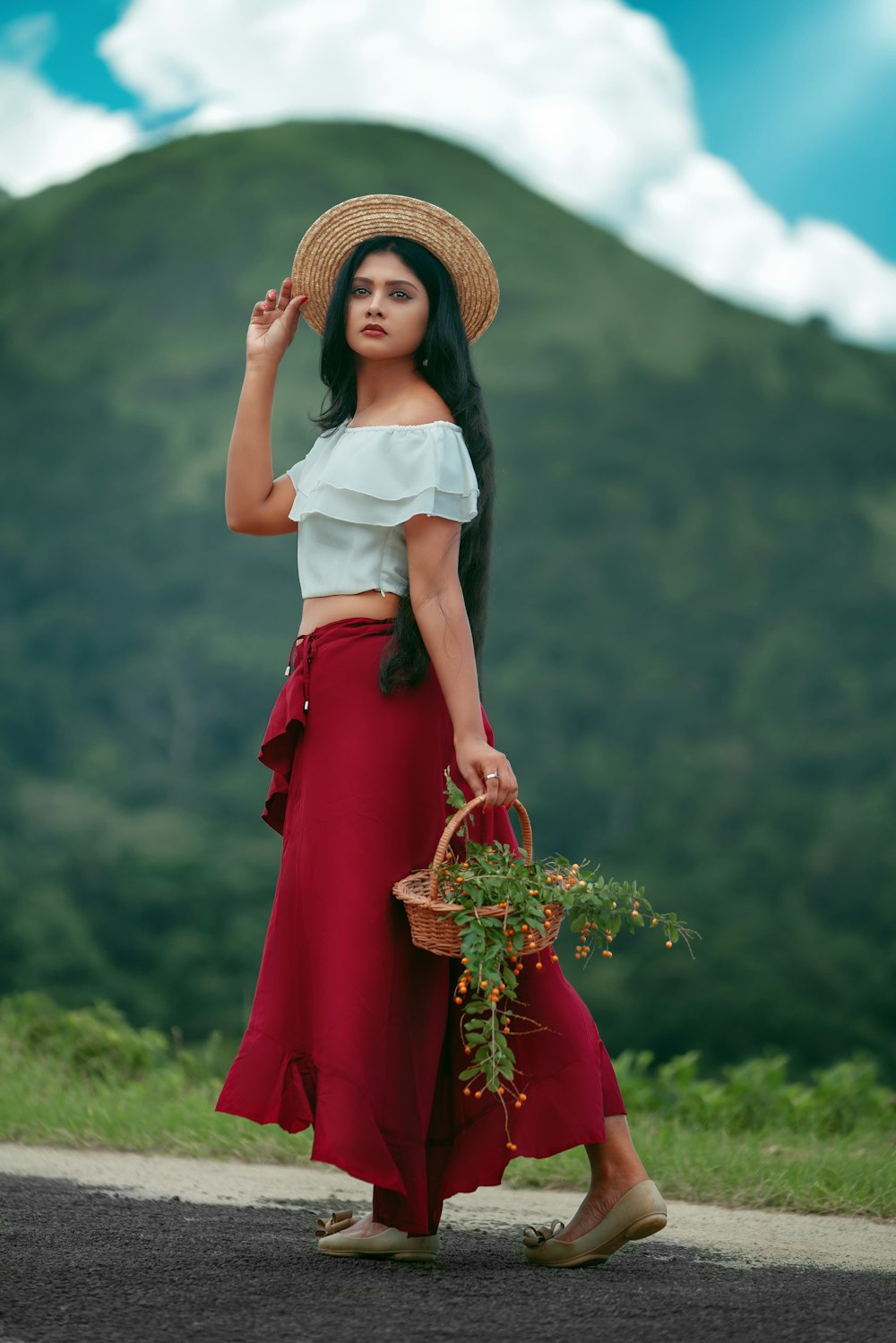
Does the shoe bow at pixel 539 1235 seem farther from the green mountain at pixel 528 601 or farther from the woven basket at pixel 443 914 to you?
the green mountain at pixel 528 601

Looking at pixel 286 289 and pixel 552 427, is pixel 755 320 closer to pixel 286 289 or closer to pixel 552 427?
pixel 552 427

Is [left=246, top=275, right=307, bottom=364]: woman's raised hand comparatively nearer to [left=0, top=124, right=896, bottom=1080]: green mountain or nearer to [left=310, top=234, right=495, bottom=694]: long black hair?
[left=310, top=234, right=495, bottom=694]: long black hair

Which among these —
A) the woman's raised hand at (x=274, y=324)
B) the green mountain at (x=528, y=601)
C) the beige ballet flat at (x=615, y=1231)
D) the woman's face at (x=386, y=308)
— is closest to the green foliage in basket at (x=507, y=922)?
the beige ballet flat at (x=615, y=1231)

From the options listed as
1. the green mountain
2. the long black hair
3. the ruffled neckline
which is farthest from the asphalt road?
the green mountain

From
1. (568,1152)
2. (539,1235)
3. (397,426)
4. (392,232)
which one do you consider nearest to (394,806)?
(397,426)

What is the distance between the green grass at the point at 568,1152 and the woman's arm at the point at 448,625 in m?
1.28

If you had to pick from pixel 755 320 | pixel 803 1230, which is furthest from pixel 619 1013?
pixel 803 1230

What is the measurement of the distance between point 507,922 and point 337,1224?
730 millimetres

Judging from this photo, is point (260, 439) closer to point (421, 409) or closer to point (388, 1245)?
point (421, 409)

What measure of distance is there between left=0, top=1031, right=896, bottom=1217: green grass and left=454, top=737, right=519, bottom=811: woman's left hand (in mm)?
1279

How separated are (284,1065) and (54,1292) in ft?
1.59

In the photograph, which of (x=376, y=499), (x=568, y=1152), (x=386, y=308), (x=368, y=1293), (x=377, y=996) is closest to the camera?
(x=368, y=1293)

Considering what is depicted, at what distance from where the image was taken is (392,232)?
2.67 meters

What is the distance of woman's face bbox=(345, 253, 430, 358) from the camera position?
260 cm
